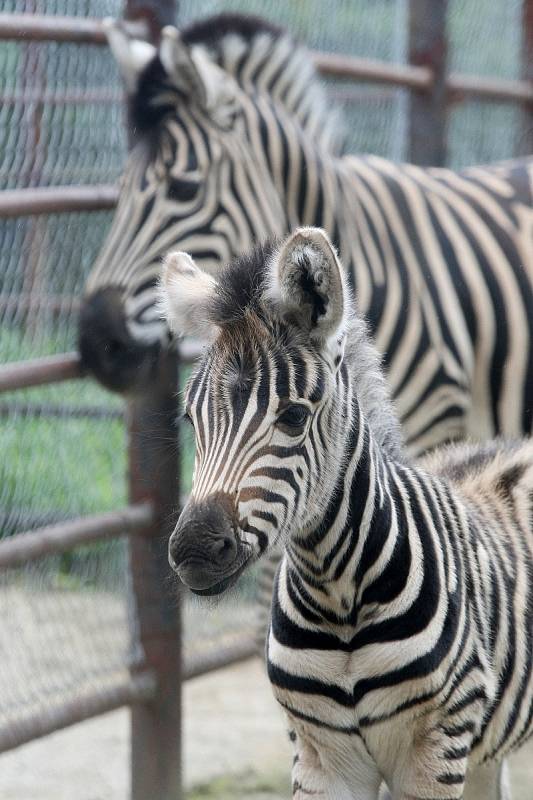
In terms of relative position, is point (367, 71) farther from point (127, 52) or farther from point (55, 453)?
point (55, 453)

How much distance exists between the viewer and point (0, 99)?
462 centimetres

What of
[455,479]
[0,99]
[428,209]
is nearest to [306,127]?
[428,209]

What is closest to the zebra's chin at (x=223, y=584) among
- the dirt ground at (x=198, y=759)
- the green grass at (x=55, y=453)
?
the green grass at (x=55, y=453)

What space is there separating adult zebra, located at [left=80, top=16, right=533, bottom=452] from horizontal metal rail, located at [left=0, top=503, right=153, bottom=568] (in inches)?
18.8

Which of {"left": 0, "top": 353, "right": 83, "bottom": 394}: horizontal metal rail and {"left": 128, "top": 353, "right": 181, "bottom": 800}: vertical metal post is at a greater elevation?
{"left": 0, "top": 353, "right": 83, "bottom": 394}: horizontal metal rail

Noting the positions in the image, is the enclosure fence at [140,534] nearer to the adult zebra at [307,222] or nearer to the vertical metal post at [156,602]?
the vertical metal post at [156,602]

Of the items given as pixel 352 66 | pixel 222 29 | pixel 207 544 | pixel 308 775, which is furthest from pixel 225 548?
pixel 352 66

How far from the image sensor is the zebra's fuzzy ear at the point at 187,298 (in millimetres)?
3197

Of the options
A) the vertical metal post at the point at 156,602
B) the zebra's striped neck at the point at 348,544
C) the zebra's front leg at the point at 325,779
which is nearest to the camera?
the zebra's striped neck at the point at 348,544

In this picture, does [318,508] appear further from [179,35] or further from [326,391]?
[179,35]

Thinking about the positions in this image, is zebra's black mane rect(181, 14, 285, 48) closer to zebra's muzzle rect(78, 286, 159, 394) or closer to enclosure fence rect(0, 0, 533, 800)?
enclosure fence rect(0, 0, 533, 800)

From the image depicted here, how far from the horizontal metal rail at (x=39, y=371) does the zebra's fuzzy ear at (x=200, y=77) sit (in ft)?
3.43

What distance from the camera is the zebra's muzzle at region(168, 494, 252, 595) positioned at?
274 centimetres

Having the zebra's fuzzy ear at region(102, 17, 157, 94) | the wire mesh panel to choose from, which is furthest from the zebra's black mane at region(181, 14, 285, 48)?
the wire mesh panel
